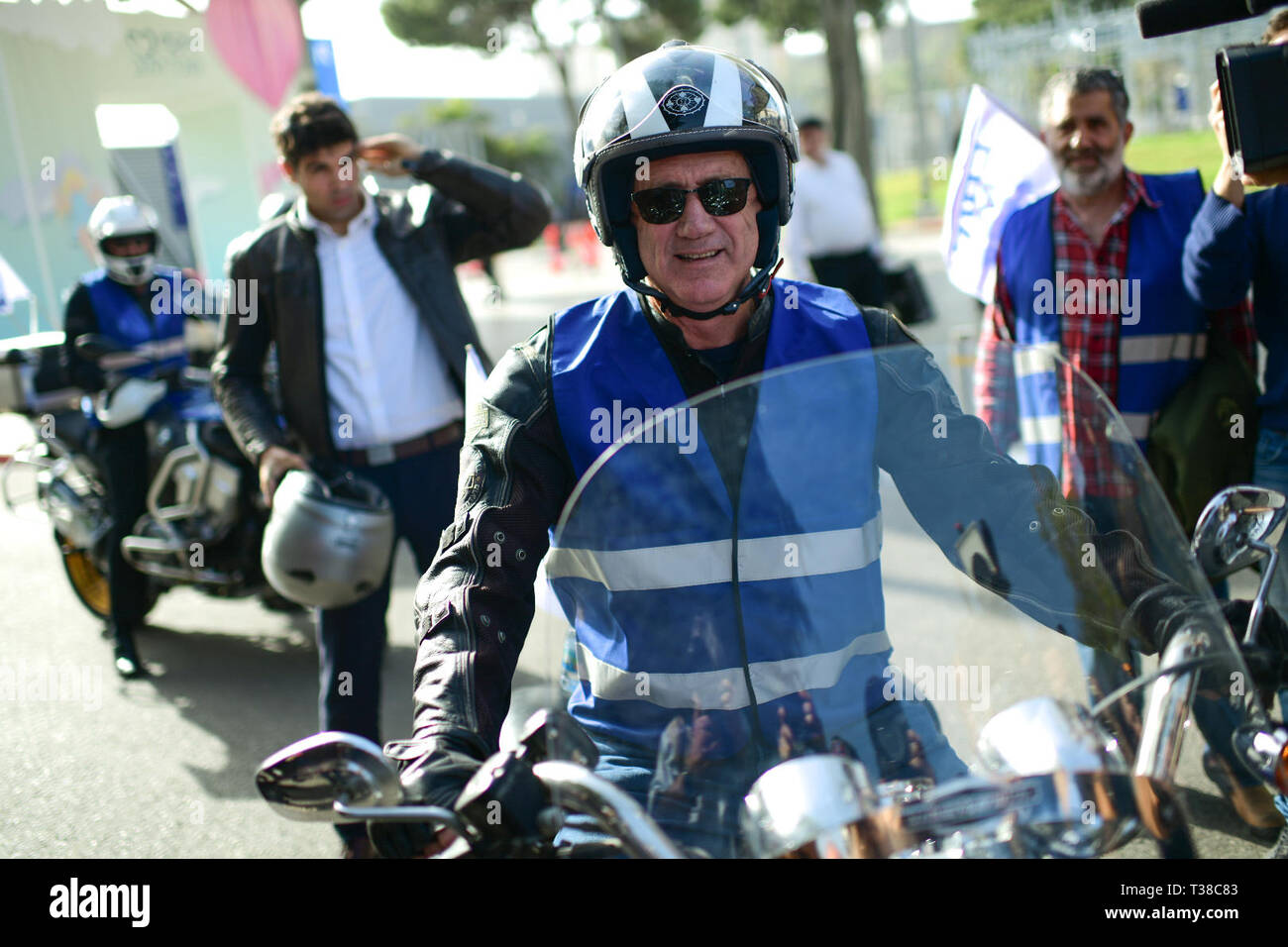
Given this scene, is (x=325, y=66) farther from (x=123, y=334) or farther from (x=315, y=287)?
(x=315, y=287)

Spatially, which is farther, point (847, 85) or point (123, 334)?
point (847, 85)

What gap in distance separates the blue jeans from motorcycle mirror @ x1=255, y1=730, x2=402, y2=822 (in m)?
1.98

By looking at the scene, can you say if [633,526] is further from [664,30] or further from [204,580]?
[664,30]

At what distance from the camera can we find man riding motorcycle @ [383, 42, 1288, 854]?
150cm

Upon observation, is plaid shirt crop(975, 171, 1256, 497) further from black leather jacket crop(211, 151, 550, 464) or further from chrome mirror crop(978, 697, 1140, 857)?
chrome mirror crop(978, 697, 1140, 857)

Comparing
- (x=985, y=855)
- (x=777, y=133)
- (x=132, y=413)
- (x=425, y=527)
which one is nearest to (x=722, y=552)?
(x=985, y=855)

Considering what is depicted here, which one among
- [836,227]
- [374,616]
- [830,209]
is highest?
[830,209]

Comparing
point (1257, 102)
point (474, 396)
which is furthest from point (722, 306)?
point (1257, 102)

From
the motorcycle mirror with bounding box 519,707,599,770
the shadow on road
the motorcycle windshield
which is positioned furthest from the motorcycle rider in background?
the motorcycle mirror with bounding box 519,707,599,770

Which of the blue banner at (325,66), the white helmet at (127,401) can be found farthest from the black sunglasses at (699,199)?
the blue banner at (325,66)

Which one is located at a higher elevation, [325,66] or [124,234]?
[325,66]

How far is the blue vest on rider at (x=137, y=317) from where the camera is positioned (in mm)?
5500

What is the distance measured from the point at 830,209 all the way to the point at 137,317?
172 inches

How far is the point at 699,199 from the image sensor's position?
2.10 metres
